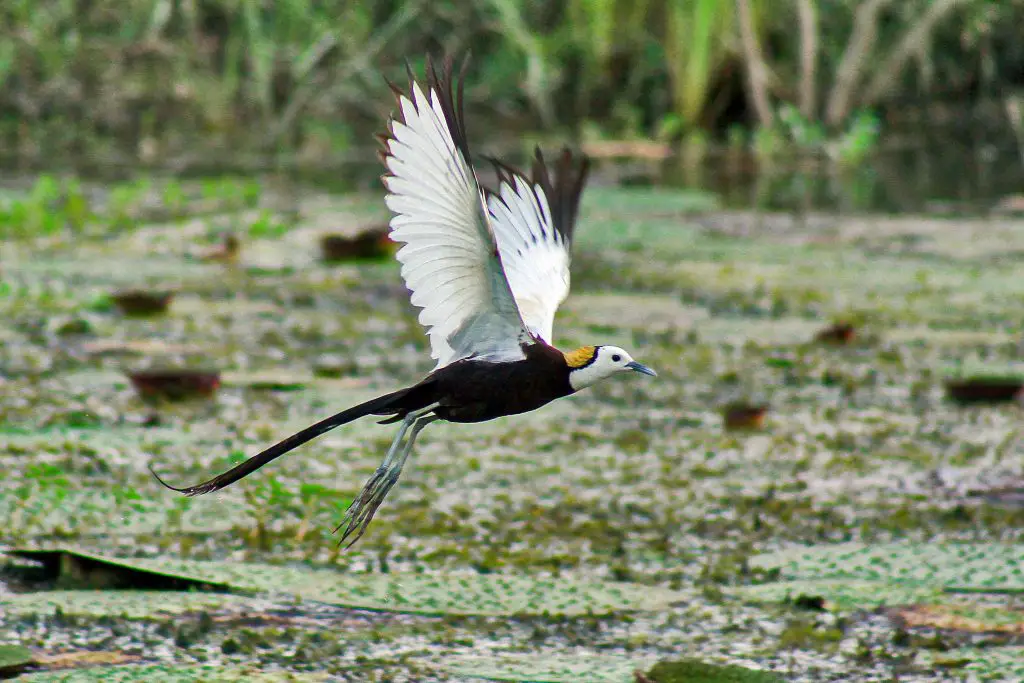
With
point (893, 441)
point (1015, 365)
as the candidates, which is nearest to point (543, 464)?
point (893, 441)

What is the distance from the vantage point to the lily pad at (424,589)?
9.00ft

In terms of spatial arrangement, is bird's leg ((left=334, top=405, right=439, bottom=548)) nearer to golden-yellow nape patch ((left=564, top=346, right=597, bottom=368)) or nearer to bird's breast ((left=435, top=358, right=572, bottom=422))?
bird's breast ((left=435, top=358, right=572, bottom=422))

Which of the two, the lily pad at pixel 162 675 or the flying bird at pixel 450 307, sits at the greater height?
the flying bird at pixel 450 307

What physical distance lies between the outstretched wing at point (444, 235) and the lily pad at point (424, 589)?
0.41m

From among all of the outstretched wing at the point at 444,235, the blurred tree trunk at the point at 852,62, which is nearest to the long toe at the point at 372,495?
the outstretched wing at the point at 444,235

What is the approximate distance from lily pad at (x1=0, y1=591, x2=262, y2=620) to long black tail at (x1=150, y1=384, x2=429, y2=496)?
0.19 meters

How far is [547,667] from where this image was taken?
2.49 m

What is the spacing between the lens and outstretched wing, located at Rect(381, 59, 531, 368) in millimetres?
2535

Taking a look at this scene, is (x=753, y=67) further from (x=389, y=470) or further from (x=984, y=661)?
(x=984, y=661)

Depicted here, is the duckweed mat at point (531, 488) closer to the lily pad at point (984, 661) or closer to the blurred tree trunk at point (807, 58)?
the lily pad at point (984, 661)

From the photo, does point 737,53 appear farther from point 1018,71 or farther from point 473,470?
point 473,470

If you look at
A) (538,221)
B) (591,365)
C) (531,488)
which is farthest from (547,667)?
(531,488)

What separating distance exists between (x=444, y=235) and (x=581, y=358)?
0.98 feet

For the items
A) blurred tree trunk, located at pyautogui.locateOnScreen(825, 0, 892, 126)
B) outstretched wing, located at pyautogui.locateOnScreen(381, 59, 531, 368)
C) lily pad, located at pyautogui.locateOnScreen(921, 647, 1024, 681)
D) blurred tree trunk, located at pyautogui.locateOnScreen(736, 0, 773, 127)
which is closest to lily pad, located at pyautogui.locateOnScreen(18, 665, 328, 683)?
outstretched wing, located at pyautogui.locateOnScreen(381, 59, 531, 368)
